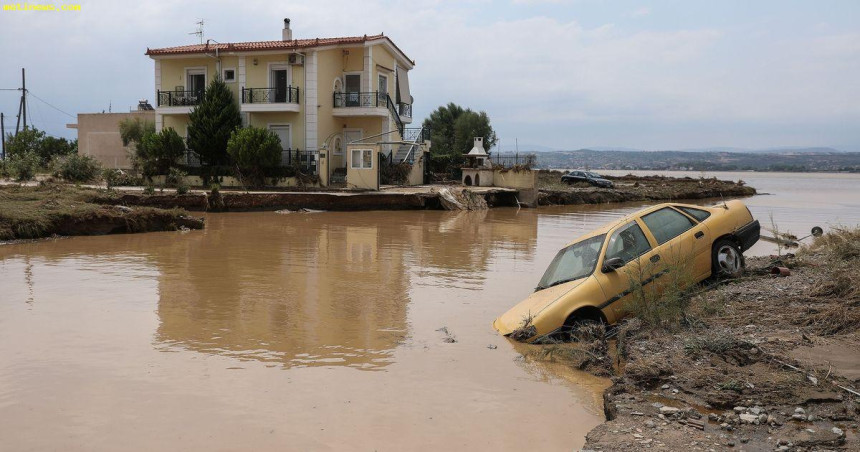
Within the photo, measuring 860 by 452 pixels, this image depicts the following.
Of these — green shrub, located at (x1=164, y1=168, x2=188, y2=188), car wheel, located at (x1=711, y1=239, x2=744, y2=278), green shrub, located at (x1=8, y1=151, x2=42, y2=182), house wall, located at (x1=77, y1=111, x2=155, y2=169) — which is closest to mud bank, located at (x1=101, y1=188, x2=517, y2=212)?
green shrub, located at (x1=164, y1=168, x2=188, y2=188)

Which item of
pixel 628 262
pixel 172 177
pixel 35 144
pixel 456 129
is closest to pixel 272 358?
pixel 628 262

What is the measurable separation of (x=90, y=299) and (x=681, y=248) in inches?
352

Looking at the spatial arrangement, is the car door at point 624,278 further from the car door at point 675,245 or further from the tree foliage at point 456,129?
the tree foliage at point 456,129

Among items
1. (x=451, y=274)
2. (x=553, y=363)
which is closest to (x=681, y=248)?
(x=553, y=363)

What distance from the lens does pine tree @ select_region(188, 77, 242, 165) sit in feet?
118

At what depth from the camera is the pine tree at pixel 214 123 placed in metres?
36.0

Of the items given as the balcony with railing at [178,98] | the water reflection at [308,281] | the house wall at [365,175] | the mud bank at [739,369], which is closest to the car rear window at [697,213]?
the mud bank at [739,369]

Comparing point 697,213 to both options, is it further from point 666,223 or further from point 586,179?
point 586,179

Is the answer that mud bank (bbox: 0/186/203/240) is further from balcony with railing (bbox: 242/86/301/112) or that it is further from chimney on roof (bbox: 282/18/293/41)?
chimney on roof (bbox: 282/18/293/41)

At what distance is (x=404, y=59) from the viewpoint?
42.3m

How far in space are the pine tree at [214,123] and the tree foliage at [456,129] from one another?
25894 millimetres

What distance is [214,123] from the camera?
118 ft

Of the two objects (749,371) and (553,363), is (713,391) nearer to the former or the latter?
(749,371)

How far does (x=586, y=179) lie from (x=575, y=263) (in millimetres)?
41243
